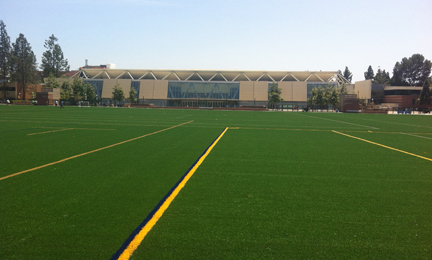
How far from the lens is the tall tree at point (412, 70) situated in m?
142

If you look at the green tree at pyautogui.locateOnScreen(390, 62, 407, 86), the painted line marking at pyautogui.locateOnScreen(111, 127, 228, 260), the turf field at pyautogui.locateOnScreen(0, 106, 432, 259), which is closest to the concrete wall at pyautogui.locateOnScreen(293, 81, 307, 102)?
the green tree at pyautogui.locateOnScreen(390, 62, 407, 86)

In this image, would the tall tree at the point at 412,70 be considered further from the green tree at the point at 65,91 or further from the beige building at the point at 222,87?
the green tree at the point at 65,91

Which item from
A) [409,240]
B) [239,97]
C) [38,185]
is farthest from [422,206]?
[239,97]

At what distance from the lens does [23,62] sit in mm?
98438

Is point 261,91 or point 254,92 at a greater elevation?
point 261,91

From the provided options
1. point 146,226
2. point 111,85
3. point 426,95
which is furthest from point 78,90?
point 426,95

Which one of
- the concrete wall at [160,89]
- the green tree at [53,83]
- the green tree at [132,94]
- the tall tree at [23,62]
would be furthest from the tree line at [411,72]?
the tall tree at [23,62]

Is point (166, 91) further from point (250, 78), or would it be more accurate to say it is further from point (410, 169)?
point (410, 169)

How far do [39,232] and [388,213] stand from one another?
5281mm

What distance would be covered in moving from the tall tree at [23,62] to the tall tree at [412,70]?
173593 millimetres

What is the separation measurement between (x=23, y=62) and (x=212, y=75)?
6910 centimetres

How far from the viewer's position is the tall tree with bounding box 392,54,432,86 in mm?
141500

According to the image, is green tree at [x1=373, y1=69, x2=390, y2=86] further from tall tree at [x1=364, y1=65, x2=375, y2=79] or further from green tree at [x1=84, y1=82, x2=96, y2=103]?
green tree at [x1=84, y1=82, x2=96, y2=103]

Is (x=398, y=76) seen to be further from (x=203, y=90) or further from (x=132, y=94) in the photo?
(x=132, y=94)
